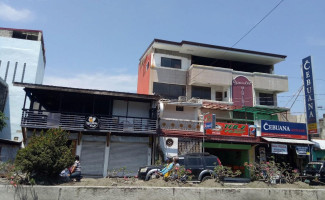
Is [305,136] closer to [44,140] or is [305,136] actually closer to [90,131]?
[90,131]

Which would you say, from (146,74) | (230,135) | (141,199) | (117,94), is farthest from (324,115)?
(141,199)

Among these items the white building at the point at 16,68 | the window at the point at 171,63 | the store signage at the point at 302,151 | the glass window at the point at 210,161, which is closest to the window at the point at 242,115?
the store signage at the point at 302,151

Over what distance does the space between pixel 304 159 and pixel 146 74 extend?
1871 cm

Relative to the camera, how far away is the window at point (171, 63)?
28.4 meters

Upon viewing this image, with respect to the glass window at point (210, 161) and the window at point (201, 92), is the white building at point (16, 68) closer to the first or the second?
the window at point (201, 92)

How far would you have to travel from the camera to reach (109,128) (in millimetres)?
20312

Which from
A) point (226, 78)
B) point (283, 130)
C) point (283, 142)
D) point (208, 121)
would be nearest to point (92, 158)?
point (208, 121)

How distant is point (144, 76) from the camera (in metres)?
30.6

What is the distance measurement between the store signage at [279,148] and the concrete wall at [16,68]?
28.3 metres

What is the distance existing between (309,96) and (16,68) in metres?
34.0

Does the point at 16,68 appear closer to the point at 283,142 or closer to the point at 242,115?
the point at 242,115

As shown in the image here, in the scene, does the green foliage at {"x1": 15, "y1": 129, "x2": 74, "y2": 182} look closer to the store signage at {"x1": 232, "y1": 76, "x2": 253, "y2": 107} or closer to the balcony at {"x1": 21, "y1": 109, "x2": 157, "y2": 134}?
the balcony at {"x1": 21, "y1": 109, "x2": 157, "y2": 134}

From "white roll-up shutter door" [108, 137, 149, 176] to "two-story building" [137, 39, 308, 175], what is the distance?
2.85 meters

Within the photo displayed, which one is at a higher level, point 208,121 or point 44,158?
point 208,121
